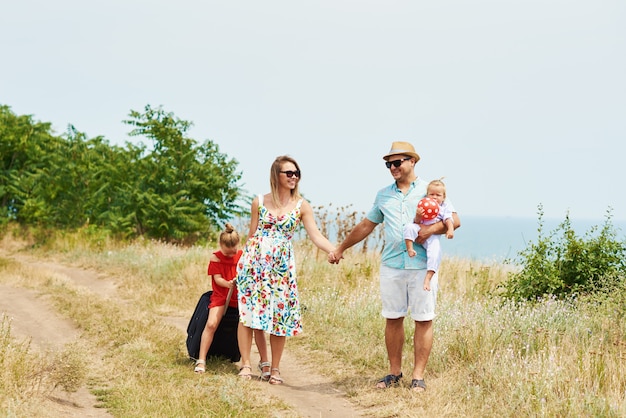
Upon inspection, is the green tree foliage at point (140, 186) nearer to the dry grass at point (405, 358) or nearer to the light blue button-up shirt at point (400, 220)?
the dry grass at point (405, 358)

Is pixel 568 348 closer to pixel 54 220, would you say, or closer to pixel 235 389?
pixel 235 389

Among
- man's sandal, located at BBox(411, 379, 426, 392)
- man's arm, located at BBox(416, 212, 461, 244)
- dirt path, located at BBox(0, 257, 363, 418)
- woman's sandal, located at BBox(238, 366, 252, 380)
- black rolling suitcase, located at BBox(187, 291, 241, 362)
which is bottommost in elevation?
dirt path, located at BBox(0, 257, 363, 418)

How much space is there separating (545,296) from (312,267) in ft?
16.6

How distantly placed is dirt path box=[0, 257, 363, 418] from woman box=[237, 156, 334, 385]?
67 cm

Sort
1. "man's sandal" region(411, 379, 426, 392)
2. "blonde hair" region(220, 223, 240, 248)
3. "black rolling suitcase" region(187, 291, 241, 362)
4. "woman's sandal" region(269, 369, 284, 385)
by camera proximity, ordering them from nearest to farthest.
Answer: "man's sandal" region(411, 379, 426, 392), "woman's sandal" region(269, 369, 284, 385), "blonde hair" region(220, 223, 240, 248), "black rolling suitcase" region(187, 291, 241, 362)

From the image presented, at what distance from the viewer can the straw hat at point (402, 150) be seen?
655cm

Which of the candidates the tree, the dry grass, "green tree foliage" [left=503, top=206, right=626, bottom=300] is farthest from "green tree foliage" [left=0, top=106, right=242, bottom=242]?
"green tree foliage" [left=503, top=206, right=626, bottom=300]

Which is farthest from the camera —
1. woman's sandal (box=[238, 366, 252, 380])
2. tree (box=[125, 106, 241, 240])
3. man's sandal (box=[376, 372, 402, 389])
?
tree (box=[125, 106, 241, 240])

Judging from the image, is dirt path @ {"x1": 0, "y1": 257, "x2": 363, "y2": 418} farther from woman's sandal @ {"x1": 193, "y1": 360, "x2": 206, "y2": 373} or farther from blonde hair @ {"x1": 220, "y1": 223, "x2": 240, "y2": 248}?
blonde hair @ {"x1": 220, "y1": 223, "x2": 240, "y2": 248}

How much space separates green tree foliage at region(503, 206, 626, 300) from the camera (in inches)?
358

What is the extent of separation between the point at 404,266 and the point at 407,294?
1.04 ft

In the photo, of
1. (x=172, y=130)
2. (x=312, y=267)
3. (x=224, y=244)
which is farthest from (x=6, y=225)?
(x=224, y=244)

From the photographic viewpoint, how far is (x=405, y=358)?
7.74 meters

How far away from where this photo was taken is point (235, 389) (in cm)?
664
